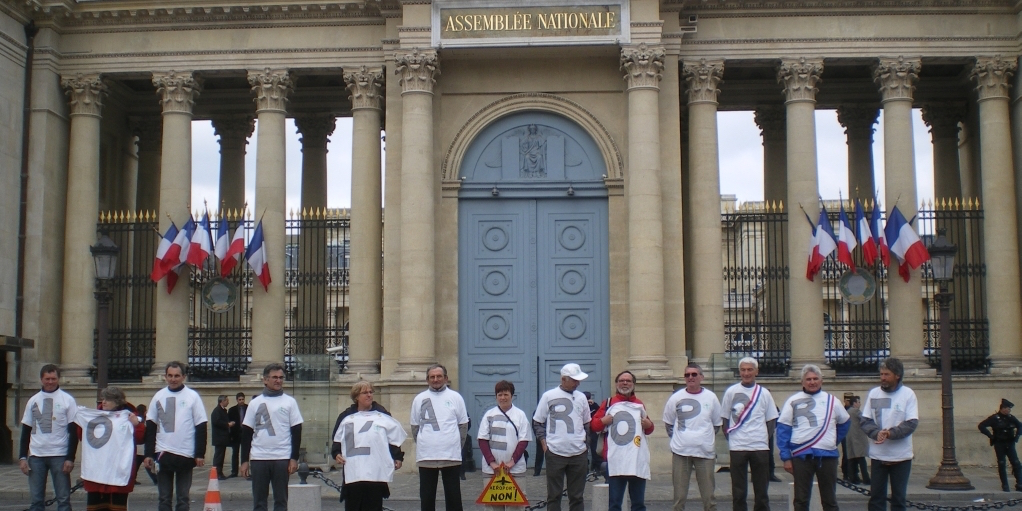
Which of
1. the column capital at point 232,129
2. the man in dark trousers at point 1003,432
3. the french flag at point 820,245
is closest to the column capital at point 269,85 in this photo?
the column capital at point 232,129

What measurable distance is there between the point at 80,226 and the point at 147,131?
6074 mm

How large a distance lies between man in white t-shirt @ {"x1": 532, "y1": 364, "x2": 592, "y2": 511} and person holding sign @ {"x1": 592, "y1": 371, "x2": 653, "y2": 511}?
27cm

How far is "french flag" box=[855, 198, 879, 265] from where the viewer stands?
2712 cm

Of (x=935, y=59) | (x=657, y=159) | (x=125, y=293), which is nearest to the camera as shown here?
(x=657, y=159)

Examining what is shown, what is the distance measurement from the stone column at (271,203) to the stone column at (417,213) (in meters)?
3.29

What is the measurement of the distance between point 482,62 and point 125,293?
10.7 meters

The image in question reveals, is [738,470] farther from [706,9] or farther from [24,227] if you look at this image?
[24,227]

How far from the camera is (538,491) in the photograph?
72.5ft

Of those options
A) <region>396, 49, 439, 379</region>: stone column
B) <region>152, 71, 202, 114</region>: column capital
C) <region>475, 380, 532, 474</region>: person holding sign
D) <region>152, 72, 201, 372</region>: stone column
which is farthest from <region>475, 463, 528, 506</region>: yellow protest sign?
<region>152, 71, 202, 114</region>: column capital

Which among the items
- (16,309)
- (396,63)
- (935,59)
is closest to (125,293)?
(16,309)

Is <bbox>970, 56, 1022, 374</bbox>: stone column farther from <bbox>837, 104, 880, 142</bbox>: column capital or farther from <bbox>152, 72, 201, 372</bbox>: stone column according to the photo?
<bbox>152, 72, 201, 372</bbox>: stone column

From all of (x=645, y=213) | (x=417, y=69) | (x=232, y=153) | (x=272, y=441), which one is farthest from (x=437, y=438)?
(x=232, y=153)

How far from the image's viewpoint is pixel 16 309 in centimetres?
2767

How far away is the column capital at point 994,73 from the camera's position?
27.7m
